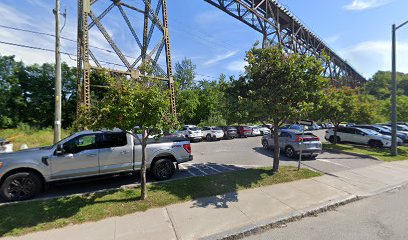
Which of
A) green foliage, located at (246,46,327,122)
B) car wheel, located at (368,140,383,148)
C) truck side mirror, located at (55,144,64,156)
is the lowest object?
car wheel, located at (368,140,383,148)

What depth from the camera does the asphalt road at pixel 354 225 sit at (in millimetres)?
3967

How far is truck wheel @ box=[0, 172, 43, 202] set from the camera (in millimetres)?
5203

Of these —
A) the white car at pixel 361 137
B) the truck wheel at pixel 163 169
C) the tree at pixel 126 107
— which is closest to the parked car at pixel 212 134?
the white car at pixel 361 137

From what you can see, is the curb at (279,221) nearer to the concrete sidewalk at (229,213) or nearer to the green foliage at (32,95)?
the concrete sidewalk at (229,213)

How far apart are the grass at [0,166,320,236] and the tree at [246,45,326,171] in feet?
7.78

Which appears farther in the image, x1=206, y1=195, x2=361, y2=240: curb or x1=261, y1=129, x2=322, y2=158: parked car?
x1=261, y1=129, x2=322, y2=158: parked car

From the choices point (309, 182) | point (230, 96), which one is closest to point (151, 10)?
point (230, 96)

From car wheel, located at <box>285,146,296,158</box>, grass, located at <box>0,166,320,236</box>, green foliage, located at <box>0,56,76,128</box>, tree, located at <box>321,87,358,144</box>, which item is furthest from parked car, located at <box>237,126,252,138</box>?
green foliage, located at <box>0,56,76,128</box>

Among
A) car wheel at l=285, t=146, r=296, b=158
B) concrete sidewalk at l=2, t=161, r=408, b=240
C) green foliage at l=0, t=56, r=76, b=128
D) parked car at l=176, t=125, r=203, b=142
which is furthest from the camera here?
green foliage at l=0, t=56, r=76, b=128

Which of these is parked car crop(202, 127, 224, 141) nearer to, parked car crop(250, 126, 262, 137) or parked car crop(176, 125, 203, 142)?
parked car crop(176, 125, 203, 142)

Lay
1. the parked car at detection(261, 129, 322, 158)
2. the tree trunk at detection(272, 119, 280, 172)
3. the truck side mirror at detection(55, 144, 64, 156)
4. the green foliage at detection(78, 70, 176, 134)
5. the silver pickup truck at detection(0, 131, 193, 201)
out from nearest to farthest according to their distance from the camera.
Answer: the green foliage at detection(78, 70, 176, 134), the silver pickup truck at detection(0, 131, 193, 201), the truck side mirror at detection(55, 144, 64, 156), the tree trunk at detection(272, 119, 280, 172), the parked car at detection(261, 129, 322, 158)

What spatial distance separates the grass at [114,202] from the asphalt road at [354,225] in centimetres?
176

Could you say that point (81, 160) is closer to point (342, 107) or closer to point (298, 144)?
point (298, 144)

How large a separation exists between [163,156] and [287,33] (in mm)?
30954
